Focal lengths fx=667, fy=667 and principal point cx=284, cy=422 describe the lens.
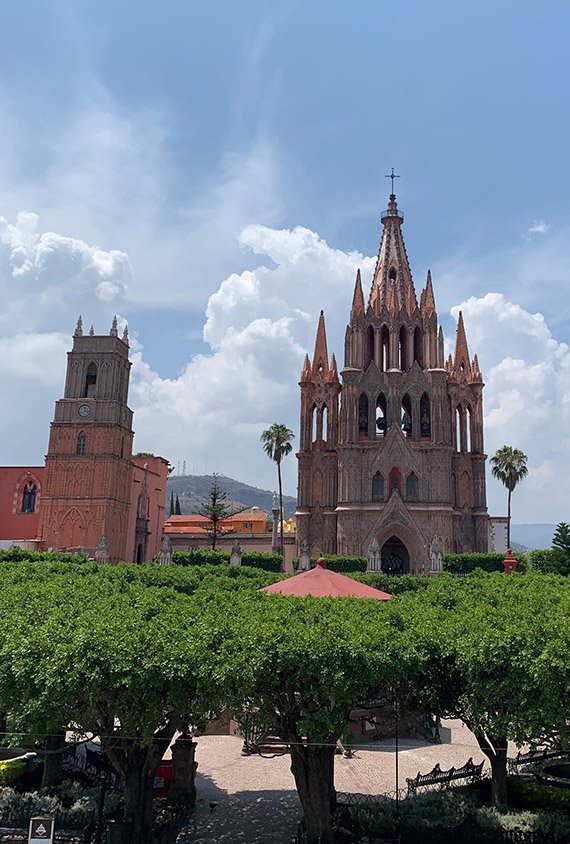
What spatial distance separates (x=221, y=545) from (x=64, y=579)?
46.1 meters

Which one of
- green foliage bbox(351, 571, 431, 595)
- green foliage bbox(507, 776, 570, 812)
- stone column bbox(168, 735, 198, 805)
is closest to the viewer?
green foliage bbox(507, 776, 570, 812)

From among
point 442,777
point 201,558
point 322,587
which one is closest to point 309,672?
point 442,777

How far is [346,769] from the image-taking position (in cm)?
1952

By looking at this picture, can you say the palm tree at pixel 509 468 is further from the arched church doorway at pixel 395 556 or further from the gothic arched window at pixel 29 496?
the gothic arched window at pixel 29 496

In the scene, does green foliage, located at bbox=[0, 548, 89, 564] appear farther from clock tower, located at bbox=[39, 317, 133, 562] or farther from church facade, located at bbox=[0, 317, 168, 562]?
church facade, located at bbox=[0, 317, 168, 562]

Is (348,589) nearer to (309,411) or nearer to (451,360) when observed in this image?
(309,411)

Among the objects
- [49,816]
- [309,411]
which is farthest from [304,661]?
[309,411]

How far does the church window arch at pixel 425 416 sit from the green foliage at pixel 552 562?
14.2 meters

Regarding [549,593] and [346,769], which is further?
[346,769]

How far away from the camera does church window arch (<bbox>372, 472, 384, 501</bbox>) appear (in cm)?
5575

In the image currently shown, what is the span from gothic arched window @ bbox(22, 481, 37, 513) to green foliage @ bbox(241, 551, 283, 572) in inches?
901

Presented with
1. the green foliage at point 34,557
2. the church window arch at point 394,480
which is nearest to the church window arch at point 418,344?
the church window arch at point 394,480

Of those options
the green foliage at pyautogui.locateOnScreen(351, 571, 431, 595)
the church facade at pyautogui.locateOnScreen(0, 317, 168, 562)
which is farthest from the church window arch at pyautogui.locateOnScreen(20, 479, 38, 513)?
the green foliage at pyautogui.locateOnScreen(351, 571, 431, 595)

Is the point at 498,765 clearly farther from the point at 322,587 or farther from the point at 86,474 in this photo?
the point at 86,474
